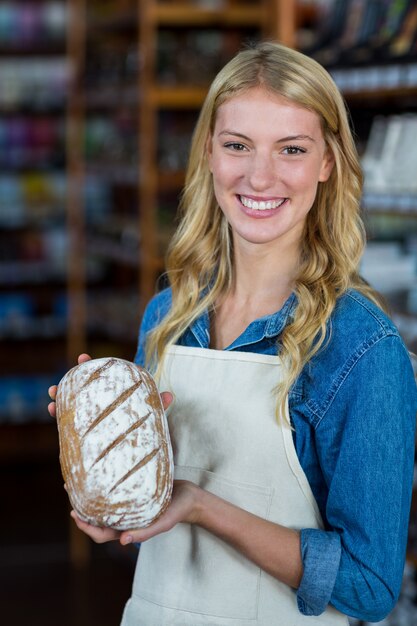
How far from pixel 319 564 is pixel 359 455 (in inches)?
7.1

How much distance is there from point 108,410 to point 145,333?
442 millimetres

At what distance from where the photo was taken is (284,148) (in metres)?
1.62

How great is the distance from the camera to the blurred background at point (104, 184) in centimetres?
323

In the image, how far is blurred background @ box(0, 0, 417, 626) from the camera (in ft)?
10.6

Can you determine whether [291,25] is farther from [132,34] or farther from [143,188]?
[132,34]

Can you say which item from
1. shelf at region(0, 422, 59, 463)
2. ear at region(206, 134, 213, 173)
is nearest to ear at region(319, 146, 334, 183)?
ear at region(206, 134, 213, 173)

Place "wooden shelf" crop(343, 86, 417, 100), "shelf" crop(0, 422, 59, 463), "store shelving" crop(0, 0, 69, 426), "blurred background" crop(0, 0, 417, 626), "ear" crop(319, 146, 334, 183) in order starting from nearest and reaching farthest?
1. "ear" crop(319, 146, 334, 183)
2. "blurred background" crop(0, 0, 417, 626)
3. "wooden shelf" crop(343, 86, 417, 100)
4. "store shelving" crop(0, 0, 69, 426)
5. "shelf" crop(0, 422, 59, 463)

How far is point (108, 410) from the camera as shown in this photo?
1.54m

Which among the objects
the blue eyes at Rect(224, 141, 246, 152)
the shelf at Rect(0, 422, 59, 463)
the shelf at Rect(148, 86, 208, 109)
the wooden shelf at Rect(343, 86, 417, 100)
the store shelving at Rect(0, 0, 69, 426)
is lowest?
the shelf at Rect(0, 422, 59, 463)

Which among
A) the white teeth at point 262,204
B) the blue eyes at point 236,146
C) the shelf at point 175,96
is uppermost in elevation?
the blue eyes at point 236,146

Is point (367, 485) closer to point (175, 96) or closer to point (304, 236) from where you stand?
point (304, 236)

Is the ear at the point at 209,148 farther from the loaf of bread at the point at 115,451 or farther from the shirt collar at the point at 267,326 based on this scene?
the loaf of bread at the point at 115,451

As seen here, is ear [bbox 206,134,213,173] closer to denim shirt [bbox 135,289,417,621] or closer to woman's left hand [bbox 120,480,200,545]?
denim shirt [bbox 135,289,417,621]

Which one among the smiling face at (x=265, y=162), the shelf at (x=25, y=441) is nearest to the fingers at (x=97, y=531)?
the smiling face at (x=265, y=162)
